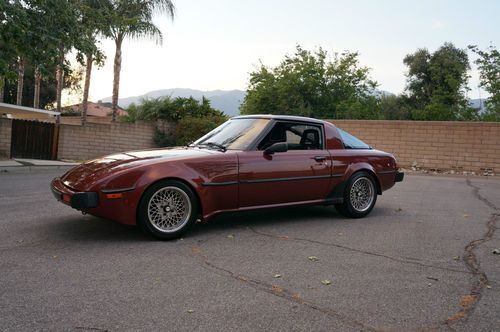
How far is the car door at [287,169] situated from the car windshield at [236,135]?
0.50 feet

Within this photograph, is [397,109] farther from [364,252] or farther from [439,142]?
[364,252]

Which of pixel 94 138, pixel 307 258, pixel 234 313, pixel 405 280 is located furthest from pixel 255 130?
pixel 94 138

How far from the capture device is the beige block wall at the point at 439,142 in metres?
17.8

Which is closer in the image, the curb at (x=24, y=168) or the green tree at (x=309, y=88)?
the curb at (x=24, y=168)

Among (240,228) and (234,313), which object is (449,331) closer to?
(234,313)

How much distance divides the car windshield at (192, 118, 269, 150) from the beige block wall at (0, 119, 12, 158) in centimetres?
1426

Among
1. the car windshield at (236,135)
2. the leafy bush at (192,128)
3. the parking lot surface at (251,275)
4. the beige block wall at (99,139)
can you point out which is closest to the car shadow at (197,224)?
the parking lot surface at (251,275)

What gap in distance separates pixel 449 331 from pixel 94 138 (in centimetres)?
1988

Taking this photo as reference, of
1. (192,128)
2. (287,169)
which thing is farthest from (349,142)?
(192,128)

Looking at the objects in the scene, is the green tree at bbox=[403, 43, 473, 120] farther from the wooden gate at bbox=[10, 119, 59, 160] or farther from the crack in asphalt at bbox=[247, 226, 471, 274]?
the crack in asphalt at bbox=[247, 226, 471, 274]

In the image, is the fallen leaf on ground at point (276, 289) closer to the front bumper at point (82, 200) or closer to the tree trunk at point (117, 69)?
the front bumper at point (82, 200)

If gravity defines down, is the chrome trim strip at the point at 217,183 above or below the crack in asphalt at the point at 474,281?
above

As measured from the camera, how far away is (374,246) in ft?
17.8

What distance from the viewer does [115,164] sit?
17.8 ft
